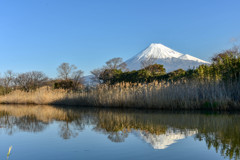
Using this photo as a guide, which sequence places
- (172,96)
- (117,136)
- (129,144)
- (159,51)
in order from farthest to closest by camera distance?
(159,51), (172,96), (117,136), (129,144)

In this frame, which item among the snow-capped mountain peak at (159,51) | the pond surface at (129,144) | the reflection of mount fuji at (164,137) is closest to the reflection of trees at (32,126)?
the pond surface at (129,144)

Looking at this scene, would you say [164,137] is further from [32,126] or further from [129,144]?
[32,126]

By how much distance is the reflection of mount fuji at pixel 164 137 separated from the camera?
3.24 meters

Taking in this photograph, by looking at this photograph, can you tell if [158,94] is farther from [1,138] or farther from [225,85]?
[1,138]

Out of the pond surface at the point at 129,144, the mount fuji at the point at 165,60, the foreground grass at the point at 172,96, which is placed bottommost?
the pond surface at the point at 129,144

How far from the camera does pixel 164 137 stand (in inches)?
143

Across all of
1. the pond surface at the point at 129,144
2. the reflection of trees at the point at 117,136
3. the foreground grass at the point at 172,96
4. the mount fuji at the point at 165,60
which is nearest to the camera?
the pond surface at the point at 129,144

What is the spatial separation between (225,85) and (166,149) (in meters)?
5.42

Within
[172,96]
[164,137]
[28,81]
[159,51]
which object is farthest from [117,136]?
[159,51]

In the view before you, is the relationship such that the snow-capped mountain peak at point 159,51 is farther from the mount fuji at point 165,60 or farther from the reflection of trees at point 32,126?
the reflection of trees at point 32,126

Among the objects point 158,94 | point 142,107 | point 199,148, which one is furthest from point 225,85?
point 199,148

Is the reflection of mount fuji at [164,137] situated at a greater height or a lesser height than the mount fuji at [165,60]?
lesser

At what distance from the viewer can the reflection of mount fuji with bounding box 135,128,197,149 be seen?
3.24 metres

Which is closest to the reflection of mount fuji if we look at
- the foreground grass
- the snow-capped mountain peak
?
the foreground grass
